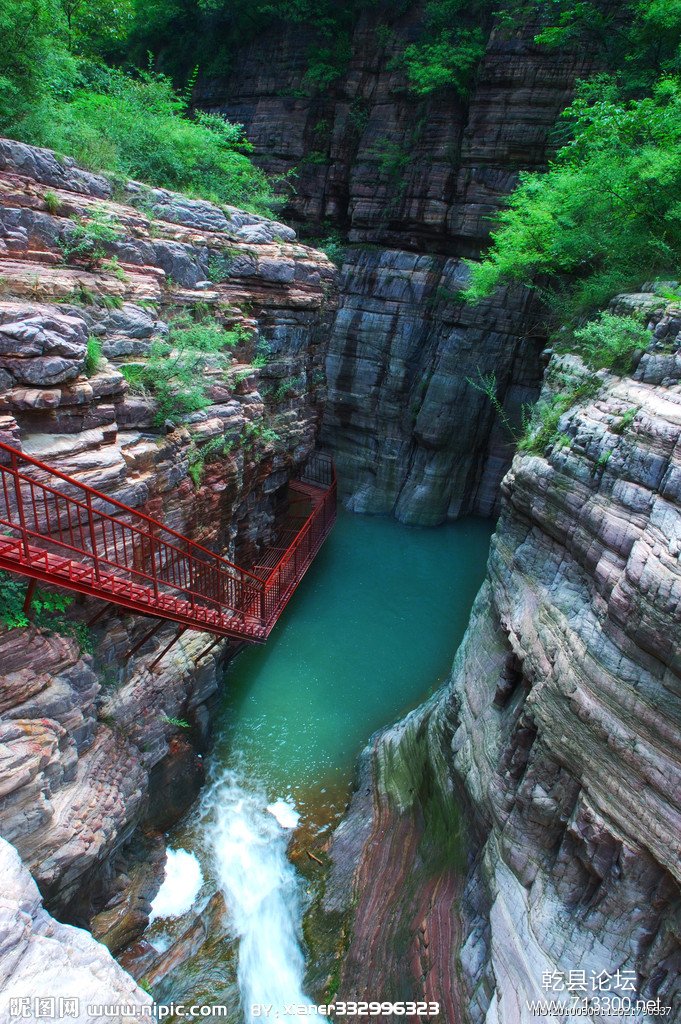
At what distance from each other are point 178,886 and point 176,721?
2088 mm

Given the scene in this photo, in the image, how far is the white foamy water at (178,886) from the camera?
7.18 meters

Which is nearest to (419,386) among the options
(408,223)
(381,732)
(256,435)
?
(408,223)

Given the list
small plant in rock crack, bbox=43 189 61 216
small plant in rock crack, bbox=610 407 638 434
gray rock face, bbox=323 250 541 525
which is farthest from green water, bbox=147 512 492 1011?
small plant in rock crack, bbox=43 189 61 216

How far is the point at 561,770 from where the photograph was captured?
5465 mm

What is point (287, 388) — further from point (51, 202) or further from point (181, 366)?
point (51, 202)

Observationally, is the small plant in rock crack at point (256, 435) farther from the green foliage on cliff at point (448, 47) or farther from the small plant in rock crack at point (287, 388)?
the green foliage on cliff at point (448, 47)

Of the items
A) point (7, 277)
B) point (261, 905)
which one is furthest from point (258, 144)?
point (261, 905)

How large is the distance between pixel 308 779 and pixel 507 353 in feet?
41.4

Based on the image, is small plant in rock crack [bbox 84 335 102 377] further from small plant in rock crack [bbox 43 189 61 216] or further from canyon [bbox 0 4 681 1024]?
small plant in rock crack [bbox 43 189 61 216]

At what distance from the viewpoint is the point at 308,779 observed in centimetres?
917

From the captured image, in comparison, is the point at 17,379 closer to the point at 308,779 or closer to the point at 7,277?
the point at 7,277

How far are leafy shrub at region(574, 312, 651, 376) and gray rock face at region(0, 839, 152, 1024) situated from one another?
732 cm

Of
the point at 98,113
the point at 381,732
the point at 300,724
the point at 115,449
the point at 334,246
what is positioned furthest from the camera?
the point at 334,246

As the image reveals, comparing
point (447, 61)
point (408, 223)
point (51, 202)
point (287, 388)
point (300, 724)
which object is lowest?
point (300, 724)
